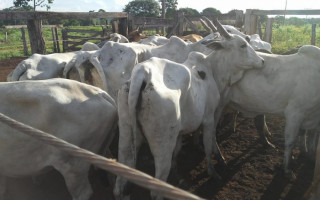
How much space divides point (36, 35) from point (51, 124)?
4539mm

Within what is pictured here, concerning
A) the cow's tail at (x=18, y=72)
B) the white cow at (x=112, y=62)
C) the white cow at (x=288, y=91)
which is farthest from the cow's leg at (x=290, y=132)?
the cow's tail at (x=18, y=72)

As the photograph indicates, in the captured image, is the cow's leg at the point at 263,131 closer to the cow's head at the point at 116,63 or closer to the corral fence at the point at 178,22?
the cow's head at the point at 116,63

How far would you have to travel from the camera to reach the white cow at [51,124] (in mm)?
2672

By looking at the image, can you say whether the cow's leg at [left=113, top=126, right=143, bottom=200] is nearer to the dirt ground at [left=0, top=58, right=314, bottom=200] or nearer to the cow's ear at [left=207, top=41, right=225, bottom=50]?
the dirt ground at [left=0, top=58, right=314, bottom=200]

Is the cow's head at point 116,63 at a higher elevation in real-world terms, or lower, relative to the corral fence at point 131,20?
lower

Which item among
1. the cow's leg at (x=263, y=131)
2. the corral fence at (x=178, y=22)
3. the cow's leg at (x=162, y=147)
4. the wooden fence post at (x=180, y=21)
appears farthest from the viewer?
the wooden fence post at (x=180, y=21)

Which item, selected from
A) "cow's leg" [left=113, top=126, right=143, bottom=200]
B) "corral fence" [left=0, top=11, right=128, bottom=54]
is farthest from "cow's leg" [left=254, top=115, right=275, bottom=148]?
"corral fence" [left=0, top=11, right=128, bottom=54]

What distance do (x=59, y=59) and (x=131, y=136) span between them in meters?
2.75

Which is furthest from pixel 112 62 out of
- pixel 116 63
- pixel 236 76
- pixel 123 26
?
pixel 123 26

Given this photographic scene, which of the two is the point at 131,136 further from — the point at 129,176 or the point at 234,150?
the point at 234,150

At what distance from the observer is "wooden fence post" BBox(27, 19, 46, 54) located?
21.0 feet

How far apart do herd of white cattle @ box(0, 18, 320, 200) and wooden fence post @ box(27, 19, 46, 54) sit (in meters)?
1.67

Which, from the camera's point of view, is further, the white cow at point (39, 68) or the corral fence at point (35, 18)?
the corral fence at point (35, 18)

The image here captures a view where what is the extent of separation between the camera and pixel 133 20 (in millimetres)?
9781
